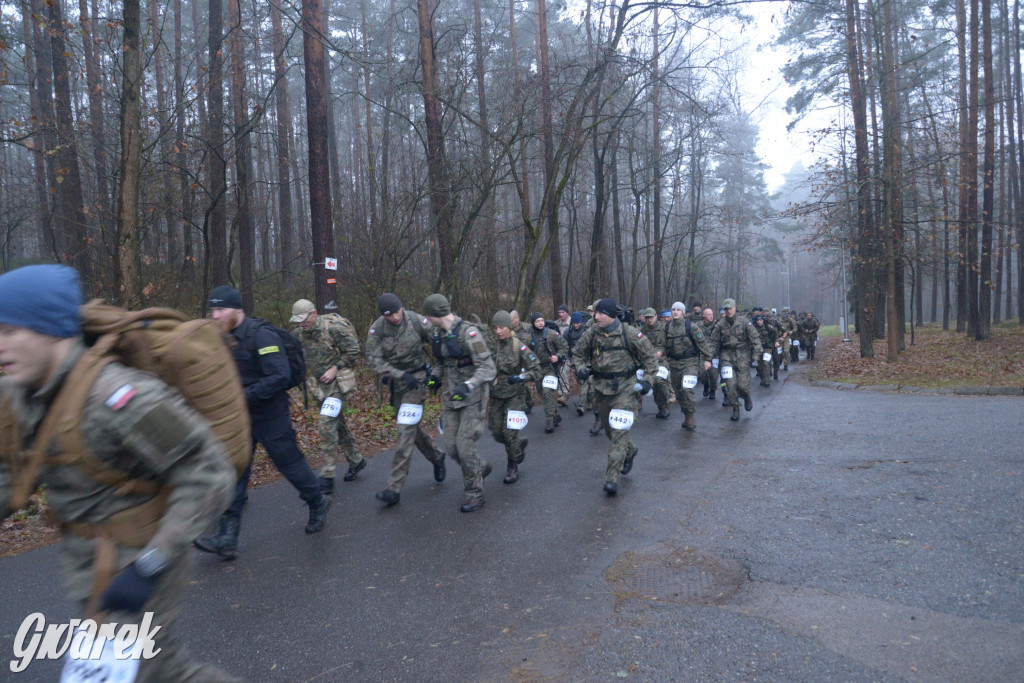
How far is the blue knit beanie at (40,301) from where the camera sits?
2021 millimetres

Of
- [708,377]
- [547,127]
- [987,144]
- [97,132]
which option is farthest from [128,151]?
[987,144]

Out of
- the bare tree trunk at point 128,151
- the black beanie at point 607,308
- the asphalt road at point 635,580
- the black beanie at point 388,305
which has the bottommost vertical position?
the asphalt road at point 635,580

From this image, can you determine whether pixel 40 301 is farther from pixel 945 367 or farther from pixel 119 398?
pixel 945 367

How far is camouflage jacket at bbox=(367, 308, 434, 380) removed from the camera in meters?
7.44

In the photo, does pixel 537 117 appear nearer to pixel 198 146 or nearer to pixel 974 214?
pixel 198 146

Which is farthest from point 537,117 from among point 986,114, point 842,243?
point 986,114

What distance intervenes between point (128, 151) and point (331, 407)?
4.50m

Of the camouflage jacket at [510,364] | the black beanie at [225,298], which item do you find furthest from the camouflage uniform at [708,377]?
the black beanie at [225,298]

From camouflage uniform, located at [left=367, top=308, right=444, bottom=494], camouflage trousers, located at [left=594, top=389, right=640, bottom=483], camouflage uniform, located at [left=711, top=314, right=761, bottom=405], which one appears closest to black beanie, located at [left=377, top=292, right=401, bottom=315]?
camouflage uniform, located at [left=367, top=308, right=444, bottom=494]

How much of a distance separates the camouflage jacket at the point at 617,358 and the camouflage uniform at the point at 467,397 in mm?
1447

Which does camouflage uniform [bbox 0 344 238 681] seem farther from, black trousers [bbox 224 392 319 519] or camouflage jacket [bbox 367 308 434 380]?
camouflage jacket [bbox 367 308 434 380]

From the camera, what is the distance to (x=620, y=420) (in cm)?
749

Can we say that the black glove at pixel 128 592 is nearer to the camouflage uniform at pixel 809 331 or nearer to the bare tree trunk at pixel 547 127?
the bare tree trunk at pixel 547 127

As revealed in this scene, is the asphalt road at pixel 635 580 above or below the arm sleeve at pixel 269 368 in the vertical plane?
below
